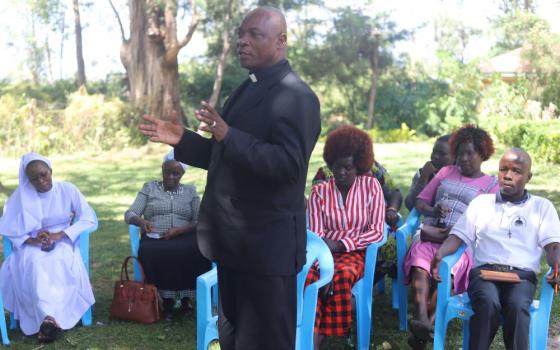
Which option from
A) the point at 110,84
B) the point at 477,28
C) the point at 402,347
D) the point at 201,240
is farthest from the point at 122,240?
the point at 477,28

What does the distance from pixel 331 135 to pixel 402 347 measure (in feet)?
5.23

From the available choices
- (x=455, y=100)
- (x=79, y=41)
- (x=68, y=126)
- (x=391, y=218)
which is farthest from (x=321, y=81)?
(x=391, y=218)

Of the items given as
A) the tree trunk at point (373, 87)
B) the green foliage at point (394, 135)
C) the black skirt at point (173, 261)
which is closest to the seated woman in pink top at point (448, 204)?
the black skirt at point (173, 261)

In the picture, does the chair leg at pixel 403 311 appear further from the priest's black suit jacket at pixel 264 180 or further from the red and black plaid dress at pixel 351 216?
the priest's black suit jacket at pixel 264 180

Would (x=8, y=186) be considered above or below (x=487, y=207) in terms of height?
below

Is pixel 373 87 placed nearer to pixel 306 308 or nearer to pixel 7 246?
pixel 7 246

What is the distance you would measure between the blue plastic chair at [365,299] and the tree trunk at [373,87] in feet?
74.4

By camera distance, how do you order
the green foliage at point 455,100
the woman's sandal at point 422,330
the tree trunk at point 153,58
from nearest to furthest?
the woman's sandal at point 422,330 < the tree trunk at point 153,58 < the green foliage at point 455,100

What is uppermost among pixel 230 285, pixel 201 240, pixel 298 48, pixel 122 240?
pixel 298 48

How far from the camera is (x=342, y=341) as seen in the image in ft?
15.4

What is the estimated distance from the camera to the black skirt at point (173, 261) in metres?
5.29

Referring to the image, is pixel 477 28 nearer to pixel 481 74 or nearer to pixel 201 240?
pixel 481 74

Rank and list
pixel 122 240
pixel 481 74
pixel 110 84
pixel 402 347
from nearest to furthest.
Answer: pixel 402 347
pixel 122 240
pixel 481 74
pixel 110 84

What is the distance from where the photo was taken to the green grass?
475 cm
